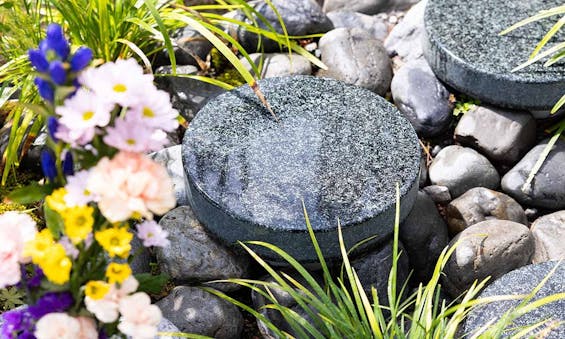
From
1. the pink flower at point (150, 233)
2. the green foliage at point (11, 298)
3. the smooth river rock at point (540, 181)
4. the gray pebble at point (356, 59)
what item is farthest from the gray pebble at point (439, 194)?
the pink flower at point (150, 233)

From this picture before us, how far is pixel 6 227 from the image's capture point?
1265mm

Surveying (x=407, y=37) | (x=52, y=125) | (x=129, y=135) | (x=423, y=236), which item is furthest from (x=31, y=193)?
(x=407, y=37)

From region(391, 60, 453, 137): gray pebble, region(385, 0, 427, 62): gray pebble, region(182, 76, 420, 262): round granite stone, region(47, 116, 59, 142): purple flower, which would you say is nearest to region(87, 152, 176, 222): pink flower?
region(47, 116, 59, 142): purple flower

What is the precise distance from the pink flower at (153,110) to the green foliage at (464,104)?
2.20m

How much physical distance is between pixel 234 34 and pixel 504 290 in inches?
66.2

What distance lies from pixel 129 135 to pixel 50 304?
356 millimetres

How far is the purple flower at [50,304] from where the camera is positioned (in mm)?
1310

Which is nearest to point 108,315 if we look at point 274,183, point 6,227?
point 6,227

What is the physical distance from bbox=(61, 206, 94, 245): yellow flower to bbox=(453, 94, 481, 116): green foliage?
229cm

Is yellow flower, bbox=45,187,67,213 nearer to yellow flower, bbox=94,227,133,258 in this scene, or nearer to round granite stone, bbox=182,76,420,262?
yellow flower, bbox=94,227,133,258

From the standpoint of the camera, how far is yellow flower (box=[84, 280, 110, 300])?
1.23 metres

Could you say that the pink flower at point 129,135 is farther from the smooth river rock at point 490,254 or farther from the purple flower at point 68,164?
the smooth river rock at point 490,254

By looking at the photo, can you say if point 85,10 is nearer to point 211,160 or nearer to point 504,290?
point 211,160

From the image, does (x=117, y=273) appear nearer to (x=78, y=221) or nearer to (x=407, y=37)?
(x=78, y=221)
